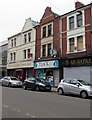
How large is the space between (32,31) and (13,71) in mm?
9395

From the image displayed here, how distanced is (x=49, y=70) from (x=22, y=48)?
8.20m

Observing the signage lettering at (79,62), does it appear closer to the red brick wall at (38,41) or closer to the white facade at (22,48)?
the red brick wall at (38,41)

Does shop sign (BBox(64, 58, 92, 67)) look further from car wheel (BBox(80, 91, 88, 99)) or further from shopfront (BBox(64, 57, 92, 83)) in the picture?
car wheel (BBox(80, 91, 88, 99))

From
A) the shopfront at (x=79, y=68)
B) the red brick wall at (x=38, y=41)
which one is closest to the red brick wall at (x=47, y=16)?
A: the red brick wall at (x=38, y=41)

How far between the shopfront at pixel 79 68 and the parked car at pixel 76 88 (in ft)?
15.7

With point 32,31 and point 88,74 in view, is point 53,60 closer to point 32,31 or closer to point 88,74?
point 88,74

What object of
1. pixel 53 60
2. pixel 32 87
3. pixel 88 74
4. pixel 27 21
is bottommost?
pixel 32 87

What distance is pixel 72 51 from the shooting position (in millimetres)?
21781

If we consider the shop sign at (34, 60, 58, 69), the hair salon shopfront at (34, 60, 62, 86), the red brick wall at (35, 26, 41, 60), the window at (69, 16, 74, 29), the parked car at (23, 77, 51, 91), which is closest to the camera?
the parked car at (23, 77, 51, 91)

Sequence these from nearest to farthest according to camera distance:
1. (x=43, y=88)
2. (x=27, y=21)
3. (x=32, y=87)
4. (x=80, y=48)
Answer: (x=43, y=88) → (x=32, y=87) → (x=80, y=48) → (x=27, y=21)

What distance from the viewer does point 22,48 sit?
30609mm

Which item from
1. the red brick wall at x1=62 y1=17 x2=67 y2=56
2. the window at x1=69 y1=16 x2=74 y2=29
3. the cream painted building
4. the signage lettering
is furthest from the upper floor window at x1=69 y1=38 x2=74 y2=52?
the cream painted building

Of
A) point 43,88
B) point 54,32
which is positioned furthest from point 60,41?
point 43,88

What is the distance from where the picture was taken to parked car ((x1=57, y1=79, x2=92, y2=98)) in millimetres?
13541
